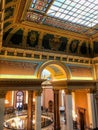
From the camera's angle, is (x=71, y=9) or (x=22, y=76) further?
(x=22, y=76)

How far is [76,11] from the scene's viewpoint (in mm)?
9703

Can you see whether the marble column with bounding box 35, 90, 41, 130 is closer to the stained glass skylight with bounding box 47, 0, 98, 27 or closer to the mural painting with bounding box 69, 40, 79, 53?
the mural painting with bounding box 69, 40, 79, 53

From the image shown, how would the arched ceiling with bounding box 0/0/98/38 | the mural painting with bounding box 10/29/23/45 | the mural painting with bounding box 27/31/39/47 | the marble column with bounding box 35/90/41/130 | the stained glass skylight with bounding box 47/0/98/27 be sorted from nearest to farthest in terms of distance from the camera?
1. the arched ceiling with bounding box 0/0/98/38
2. the stained glass skylight with bounding box 47/0/98/27
3. the marble column with bounding box 35/90/41/130
4. the mural painting with bounding box 10/29/23/45
5. the mural painting with bounding box 27/31/39/47

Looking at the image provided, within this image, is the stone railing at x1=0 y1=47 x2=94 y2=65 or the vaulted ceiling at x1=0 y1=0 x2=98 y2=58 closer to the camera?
the vaulted ceiling at x1=0 y1=0 x2=98 y2=58

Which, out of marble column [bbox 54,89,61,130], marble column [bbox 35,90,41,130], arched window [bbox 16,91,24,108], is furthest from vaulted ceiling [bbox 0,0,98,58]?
arched window [bbox 16,91,24,108]

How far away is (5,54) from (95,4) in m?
7.19

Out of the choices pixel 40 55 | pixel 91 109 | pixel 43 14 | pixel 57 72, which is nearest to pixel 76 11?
pixel 43 14

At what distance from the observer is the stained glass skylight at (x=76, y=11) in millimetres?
8805

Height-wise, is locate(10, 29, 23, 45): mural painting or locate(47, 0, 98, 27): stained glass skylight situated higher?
locate(47, 0, 98, 27): stained glass skylight

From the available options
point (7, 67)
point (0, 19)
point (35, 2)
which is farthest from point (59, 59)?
point (0, 19)

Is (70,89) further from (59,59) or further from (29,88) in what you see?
(29,88)

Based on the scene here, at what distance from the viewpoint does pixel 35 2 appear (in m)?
8.12

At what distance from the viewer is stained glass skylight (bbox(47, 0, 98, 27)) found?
8.80 metres

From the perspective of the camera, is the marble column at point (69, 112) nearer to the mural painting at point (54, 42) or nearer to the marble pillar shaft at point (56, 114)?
the marble pillar shaft at point (56, 114)
